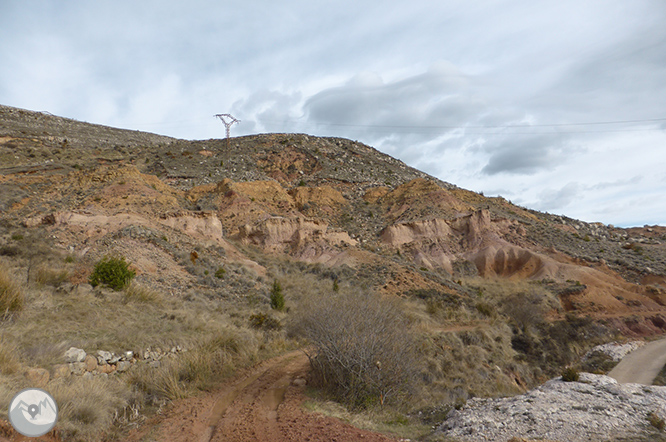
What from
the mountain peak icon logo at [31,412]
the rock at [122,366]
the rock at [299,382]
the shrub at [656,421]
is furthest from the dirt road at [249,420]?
the shrub at [656,421]

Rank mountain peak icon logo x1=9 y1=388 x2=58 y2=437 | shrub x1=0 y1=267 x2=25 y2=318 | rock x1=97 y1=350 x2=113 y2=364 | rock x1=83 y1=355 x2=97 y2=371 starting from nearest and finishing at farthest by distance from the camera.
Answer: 1. mountain peak icon logo x1=9 y1=388 x2=58 y2=437
2. rock x1=83 y1=355 x2=97 y2=371
3. rock x1=97 y1=350 x2=113 y2=364
4. shrub x1=0 y1=267 x2=25 y2=318

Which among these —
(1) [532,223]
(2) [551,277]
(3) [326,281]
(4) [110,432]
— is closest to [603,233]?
(1) [532,223]

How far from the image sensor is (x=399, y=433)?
6891 millimetres

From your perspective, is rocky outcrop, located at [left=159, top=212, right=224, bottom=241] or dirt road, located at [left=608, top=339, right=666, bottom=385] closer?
dirt road, located at [left=608, top=339, right=666, bottom=385]

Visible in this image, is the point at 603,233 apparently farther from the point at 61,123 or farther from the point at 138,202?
the point at 61,123

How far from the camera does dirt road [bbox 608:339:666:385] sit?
16.8 m

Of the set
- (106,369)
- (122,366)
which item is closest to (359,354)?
(122,366)

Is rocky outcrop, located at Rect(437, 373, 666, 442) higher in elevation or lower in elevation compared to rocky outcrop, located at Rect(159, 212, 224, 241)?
lower

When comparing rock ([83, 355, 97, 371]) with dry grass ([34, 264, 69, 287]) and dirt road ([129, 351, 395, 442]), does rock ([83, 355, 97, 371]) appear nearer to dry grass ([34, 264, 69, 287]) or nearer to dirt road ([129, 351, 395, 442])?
dirt road ([129, 351, 395, 442])

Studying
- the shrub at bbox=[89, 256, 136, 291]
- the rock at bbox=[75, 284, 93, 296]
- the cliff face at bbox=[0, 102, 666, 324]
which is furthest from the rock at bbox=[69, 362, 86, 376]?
the cliff face at bbox=[0, 102, 666, 324]

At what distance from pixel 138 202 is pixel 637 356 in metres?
35.6

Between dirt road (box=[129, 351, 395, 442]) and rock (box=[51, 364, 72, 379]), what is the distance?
2105mm

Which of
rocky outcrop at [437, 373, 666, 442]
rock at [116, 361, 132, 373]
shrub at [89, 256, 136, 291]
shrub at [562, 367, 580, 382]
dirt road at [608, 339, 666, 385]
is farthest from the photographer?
dirt road at [608, 339, 666, 385]

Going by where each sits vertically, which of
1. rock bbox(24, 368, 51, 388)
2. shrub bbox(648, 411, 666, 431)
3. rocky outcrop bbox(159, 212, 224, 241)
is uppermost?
rocky outcrop bbox(159, 212, 224, 241)
